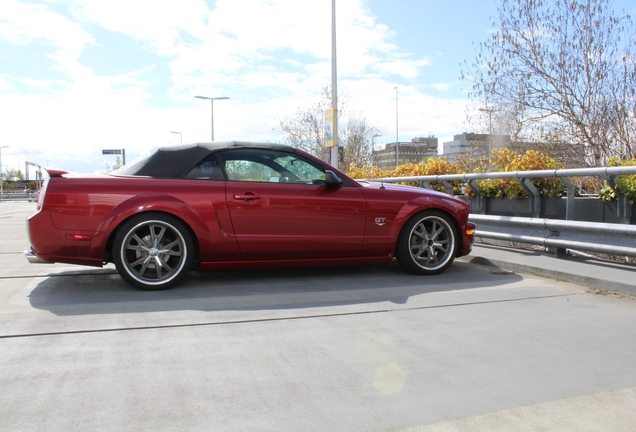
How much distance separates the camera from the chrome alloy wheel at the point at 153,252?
17.8 feet

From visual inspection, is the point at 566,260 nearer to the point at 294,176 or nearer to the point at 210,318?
the point at 294,176

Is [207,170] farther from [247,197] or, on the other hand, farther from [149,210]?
[149,210]

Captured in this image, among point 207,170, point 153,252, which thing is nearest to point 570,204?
point 207,170

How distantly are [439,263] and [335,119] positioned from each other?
1170 centimetres

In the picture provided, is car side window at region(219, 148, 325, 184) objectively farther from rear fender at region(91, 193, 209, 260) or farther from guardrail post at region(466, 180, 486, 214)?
guardrail post at region(466, 180, 486, 214)

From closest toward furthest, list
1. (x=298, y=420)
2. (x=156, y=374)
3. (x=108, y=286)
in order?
(x=298, y=420)
(x=156, y=374)
(x=108, y=286)

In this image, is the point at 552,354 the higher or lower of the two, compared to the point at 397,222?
lower

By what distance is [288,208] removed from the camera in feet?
19.1

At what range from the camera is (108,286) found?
5707 millimetres

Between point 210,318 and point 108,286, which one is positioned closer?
point 210,318

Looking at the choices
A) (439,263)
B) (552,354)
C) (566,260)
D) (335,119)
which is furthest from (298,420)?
(335,119)

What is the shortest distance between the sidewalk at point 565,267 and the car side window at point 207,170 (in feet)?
11.8

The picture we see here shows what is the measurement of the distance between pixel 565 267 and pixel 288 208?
3.21 meters

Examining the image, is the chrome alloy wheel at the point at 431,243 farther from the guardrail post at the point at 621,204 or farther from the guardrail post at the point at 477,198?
the guardrail post at the point at 477,198
